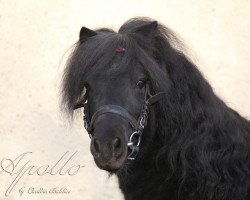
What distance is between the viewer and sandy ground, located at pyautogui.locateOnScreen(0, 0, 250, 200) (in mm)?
3121

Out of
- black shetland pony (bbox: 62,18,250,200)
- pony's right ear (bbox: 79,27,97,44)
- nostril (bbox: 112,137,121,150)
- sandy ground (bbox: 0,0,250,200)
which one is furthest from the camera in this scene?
sandy ground (bbox: 0,0,250,200)

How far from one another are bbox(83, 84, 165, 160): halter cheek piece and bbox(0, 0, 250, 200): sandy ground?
1592 mm

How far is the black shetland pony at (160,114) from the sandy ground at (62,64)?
4.83 feet

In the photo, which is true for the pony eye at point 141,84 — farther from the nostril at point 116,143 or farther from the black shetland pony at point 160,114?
the nostril at point 116,143

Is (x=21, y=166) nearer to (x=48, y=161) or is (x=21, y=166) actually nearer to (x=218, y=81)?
(x=48, y=161)

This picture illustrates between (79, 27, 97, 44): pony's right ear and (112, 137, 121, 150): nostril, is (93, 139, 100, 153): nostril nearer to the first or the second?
(112, 137, 121, 150): nostril

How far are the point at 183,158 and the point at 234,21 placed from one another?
1.88m

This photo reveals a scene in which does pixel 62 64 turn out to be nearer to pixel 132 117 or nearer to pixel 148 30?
pixel 148 30

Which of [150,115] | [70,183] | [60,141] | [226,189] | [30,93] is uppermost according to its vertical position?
[150,115]

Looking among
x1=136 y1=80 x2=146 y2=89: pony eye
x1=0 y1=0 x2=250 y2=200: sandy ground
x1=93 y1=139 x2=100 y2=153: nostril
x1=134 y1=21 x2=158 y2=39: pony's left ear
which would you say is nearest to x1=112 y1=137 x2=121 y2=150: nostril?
x1=93 y1=139 x2=100 y2=153: nostril

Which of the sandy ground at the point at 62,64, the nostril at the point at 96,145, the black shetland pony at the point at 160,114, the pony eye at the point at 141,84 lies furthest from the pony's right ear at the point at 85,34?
the sandy ground at the point at 62,64

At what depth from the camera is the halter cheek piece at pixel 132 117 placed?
1446mm

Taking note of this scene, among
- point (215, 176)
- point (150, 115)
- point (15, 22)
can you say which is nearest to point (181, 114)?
point (150, 115)

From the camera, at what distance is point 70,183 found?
312 centimetres
